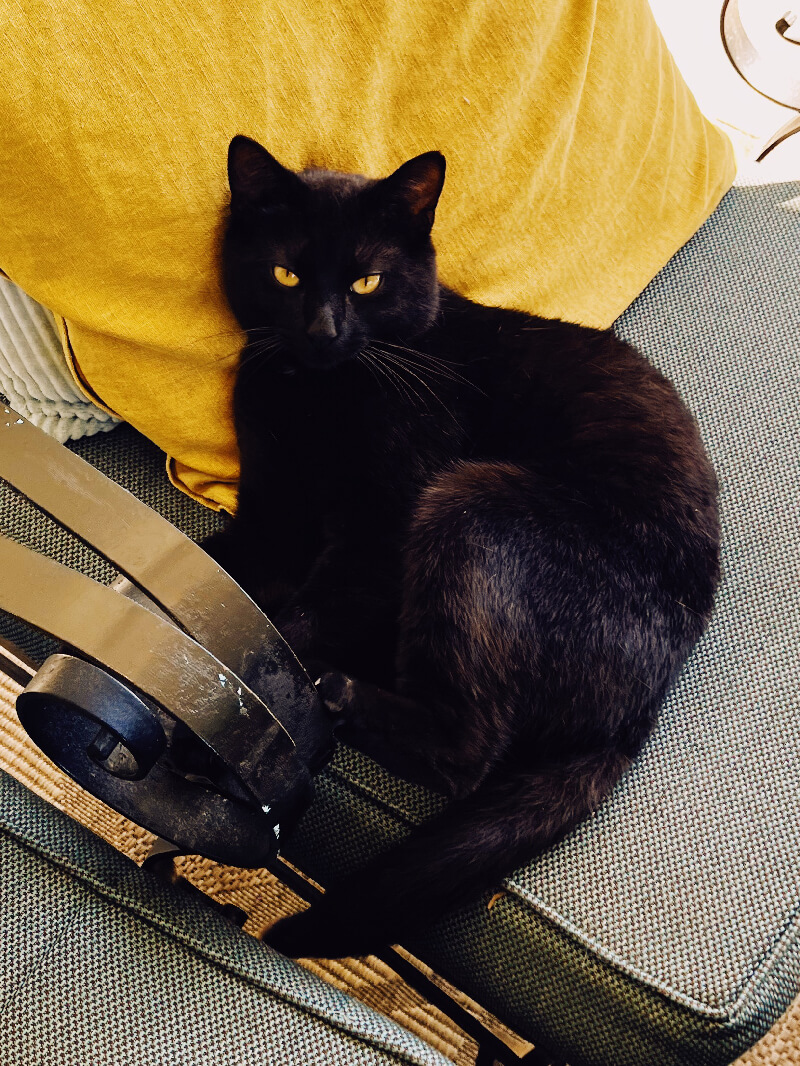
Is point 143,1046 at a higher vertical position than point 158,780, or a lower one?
lower

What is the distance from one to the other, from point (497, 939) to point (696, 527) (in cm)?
51

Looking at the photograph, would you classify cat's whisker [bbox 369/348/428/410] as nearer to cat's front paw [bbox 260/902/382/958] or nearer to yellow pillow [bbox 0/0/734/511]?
yellow pillow [bbox 0/0/734/511]

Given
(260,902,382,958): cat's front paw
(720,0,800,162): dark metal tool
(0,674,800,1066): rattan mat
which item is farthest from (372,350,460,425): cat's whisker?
(720,0,800,162): dark metal tool

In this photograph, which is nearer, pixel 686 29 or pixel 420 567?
pixel 420 567

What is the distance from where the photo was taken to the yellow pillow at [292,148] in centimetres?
84

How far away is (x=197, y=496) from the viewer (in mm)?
1075

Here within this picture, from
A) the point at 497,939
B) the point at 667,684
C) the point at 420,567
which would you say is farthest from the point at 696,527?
the point at 497,939

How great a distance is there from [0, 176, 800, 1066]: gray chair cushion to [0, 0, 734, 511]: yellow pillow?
215mm

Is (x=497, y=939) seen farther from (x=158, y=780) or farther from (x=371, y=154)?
(x=371, y=154)

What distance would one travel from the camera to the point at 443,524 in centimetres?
90

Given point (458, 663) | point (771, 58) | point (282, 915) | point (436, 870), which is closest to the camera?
point (436, 870)

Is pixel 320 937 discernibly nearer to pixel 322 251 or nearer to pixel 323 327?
pixel 323 327

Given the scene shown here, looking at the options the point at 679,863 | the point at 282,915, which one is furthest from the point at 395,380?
the point at 282,915

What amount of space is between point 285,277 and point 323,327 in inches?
3.8
